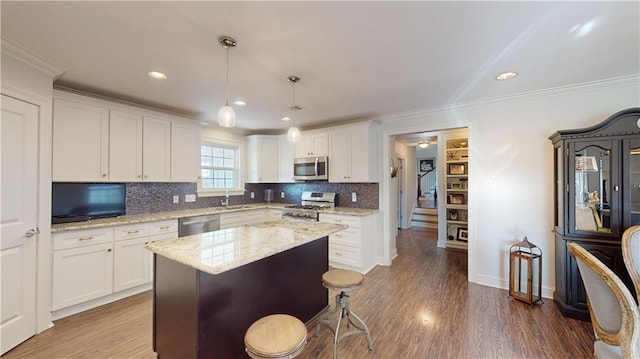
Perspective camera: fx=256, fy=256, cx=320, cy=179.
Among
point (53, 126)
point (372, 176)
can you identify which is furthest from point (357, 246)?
point (53, 126)

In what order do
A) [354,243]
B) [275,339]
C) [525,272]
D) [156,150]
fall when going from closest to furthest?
[275,339] < [525,272] < [156,150] < [354,243]

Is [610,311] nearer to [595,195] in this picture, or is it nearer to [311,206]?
[595,195]

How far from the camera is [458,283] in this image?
3.48 metres

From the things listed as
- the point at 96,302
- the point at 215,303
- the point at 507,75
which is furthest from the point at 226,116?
the point at 507,75

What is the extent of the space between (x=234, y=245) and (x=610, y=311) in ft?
7.50

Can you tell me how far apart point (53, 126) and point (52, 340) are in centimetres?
206

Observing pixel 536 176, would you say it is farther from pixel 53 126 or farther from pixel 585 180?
pixel 53 126

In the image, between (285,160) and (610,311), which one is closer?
(610,311)

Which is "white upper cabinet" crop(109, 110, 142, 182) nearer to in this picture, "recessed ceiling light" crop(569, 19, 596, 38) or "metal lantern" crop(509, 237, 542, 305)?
"recessed ceiling light" crop(569, 19, 596, 38)

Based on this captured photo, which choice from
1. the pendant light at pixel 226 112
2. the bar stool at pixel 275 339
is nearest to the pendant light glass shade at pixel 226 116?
the pendant light at pixel 226 112

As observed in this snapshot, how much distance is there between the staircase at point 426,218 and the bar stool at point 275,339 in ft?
22.4

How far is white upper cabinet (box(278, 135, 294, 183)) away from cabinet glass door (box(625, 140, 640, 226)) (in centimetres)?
430

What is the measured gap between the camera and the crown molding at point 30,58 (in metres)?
2.03

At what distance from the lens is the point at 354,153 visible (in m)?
4.19
